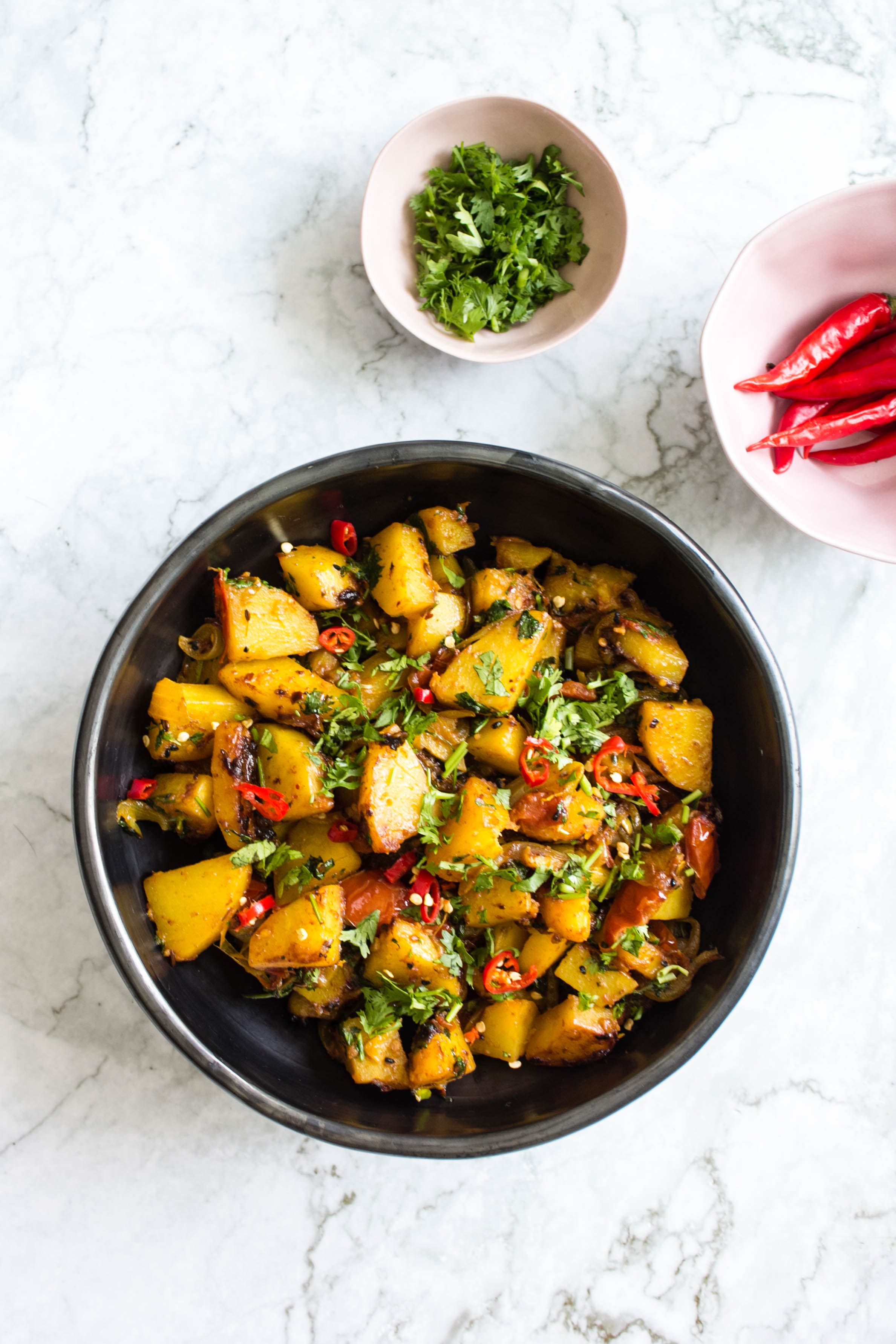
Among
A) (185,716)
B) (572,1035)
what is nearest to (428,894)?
(572,1035)

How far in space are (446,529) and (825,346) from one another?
126 cm

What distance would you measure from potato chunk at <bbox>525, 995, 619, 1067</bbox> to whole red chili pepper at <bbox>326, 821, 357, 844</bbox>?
2.35ft

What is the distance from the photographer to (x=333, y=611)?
7.67 feet

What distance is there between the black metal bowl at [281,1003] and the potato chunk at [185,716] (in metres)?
0.06

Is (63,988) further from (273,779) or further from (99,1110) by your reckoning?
(273,779)

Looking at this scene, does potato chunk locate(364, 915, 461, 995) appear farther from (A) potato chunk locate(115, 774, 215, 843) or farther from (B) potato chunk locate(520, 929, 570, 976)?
(A) potato chunk locate(115, 774, 215, 843)

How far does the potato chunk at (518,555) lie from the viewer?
2451 millimetres

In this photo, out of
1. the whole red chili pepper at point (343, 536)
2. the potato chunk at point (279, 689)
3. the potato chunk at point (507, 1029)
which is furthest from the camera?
the whole red chili pepper at point (343, 536)

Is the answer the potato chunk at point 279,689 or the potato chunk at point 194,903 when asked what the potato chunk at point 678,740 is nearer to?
the potato chunk at point 279,689

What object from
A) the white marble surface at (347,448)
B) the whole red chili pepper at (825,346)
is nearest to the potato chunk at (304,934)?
the white marble surface at (347,448)

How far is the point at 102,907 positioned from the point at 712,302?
247cm

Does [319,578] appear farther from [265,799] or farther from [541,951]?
[541,951]

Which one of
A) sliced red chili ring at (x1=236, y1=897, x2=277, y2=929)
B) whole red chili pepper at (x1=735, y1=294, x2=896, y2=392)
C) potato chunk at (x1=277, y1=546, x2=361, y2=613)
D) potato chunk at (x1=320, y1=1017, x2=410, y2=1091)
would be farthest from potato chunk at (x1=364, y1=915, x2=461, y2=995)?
whole red chili pepper at (x1=735, y1=294, x2=896, y2=392)

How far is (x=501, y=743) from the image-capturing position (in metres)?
2.19
